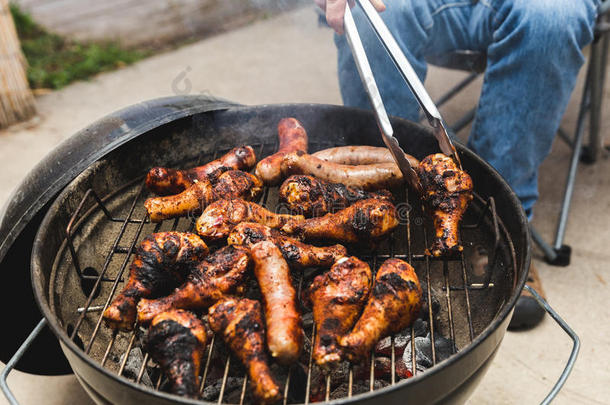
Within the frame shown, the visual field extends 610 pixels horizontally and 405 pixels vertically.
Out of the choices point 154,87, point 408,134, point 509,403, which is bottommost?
point 509,403

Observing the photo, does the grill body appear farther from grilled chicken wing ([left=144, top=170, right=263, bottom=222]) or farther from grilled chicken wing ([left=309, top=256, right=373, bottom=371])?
grilled chicken wing ([left=309, top=256, right=373, bottom=371])

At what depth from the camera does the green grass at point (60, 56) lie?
538 cm

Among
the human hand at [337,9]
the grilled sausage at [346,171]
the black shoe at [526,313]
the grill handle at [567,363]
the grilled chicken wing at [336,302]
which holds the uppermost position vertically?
the human hand at [337,9]

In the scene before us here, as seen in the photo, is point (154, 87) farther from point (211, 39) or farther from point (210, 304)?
point (210, 304)

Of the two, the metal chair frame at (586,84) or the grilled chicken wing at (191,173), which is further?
the metal chair frame at (586,84)

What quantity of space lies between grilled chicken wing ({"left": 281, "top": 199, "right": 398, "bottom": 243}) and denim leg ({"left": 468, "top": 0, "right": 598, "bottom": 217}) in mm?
1110

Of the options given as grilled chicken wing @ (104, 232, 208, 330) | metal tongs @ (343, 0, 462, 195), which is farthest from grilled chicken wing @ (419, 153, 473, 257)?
grilled chicken wing @ (104, 232, 208, 330)

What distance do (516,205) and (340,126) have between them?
94cm

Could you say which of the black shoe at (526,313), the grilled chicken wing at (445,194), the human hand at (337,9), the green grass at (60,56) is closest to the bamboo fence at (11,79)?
the green grass at (60,56)

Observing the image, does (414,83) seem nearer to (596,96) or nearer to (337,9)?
(337,9)

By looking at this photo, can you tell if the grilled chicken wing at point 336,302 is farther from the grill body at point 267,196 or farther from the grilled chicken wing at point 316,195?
the grilled chicken wing at point 316,195

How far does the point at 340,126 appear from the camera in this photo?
8.21ft

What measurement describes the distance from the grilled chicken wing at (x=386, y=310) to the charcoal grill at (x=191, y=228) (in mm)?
77

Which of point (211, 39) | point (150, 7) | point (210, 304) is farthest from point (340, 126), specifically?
point (150, 7)
